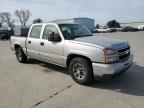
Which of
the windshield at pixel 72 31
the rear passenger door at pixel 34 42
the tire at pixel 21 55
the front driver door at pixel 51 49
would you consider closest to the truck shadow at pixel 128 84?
the front driver door at pixel 51 49

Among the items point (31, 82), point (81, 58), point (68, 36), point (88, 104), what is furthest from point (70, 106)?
point (68, 36)

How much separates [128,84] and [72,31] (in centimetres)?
250

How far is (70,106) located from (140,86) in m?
2.26

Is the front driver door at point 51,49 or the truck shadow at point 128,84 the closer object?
the truck shadow at point 128,84

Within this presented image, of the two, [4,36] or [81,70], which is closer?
[81,70]

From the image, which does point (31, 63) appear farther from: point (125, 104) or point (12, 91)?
point (125, 104)

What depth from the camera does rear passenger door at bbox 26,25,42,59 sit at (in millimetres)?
7734

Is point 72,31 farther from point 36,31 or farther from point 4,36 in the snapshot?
point 4,36

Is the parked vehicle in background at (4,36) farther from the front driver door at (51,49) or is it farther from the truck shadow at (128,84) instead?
the truck shadow at (128,84)

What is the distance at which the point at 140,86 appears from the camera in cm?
584

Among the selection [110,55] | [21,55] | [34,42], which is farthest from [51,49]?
[21,55]

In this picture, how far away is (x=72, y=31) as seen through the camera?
705 cm

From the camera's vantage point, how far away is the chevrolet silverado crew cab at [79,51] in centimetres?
554

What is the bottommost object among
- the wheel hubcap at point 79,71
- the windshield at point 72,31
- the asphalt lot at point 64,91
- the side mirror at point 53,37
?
the asphalt lot at point 64,91
